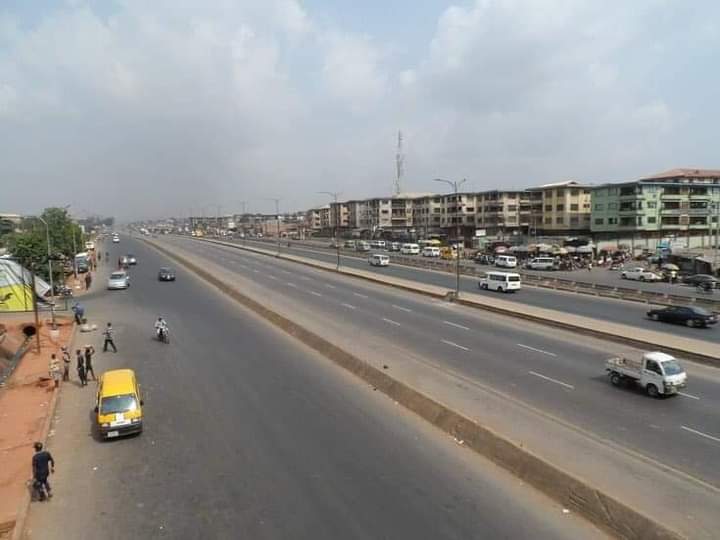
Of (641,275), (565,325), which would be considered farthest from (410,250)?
(565,325)

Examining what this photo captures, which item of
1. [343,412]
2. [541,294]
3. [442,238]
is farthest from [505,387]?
[442,238]

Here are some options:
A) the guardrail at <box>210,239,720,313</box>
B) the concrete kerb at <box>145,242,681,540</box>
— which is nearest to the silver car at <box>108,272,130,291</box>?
the guardrail at <box>210,239,720,313</box>

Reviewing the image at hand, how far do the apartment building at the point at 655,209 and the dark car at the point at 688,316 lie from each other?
61239mm

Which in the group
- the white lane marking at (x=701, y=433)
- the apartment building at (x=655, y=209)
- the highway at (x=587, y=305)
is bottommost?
the highway at (x=587, y=305)

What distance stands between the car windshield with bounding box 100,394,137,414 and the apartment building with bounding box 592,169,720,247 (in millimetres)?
87895

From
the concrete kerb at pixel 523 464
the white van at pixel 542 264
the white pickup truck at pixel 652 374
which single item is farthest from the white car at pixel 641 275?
the concrete kerb at pixel 523 464

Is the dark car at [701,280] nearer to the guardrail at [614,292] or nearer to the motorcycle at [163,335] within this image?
the guardrail at [614,292]

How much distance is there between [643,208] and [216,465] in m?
89.4

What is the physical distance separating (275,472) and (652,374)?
43.7 feet

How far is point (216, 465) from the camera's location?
13.7m

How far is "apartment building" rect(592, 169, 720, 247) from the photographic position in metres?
86.9

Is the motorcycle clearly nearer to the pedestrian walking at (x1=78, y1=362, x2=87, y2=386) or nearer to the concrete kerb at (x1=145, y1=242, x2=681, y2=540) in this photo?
the pedestrian walking at (x1=78, y1=362, x2=87, y2=386)

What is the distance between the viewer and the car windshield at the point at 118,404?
627 inches

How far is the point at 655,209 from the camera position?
289 feet
